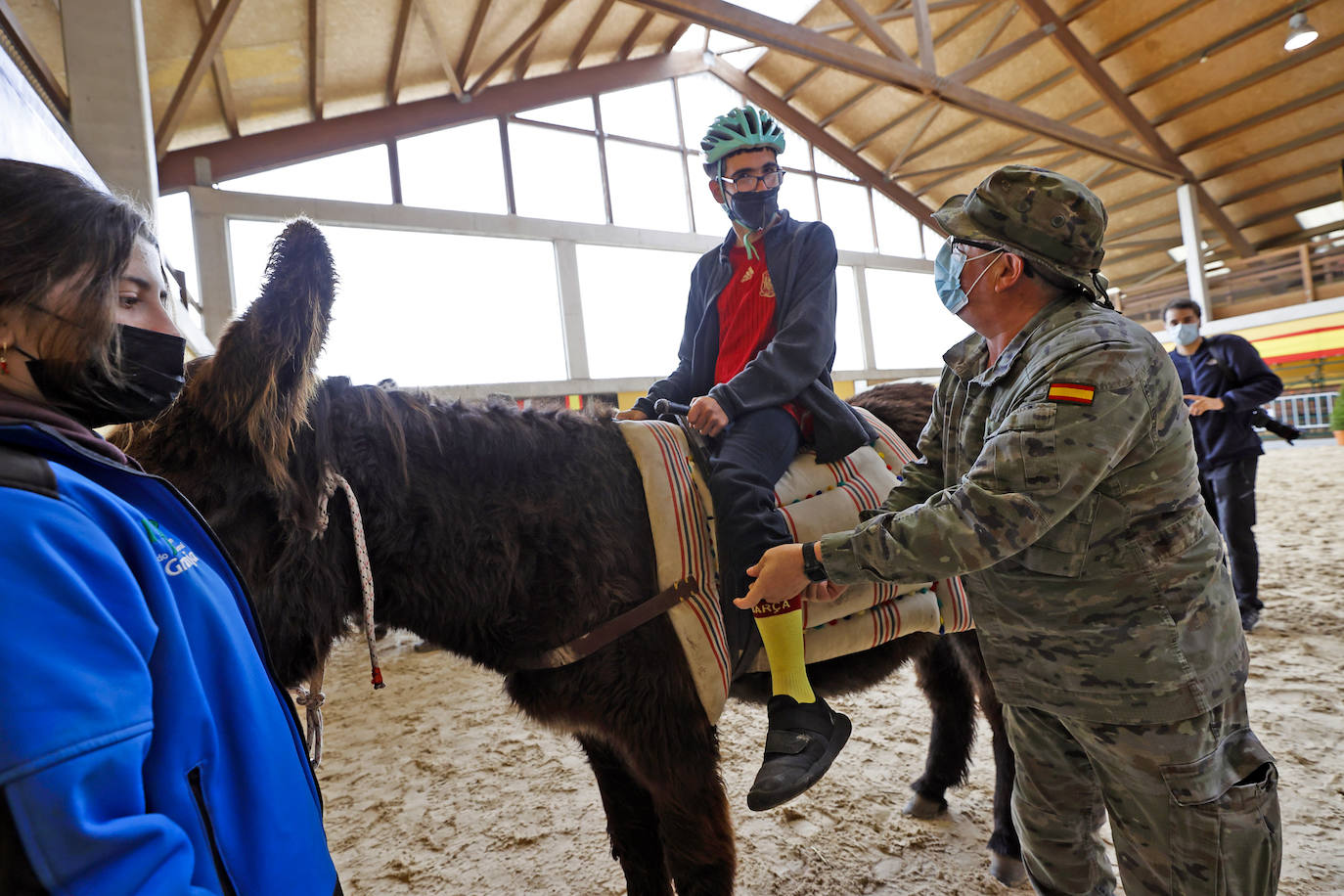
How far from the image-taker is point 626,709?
140cm

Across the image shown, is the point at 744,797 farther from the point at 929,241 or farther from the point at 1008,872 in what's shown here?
the point at 929,241

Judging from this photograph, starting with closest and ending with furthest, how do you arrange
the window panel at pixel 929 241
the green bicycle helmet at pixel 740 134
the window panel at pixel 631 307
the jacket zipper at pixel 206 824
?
the jacket zipper at pixel 206 824 → the green bicycle helmet at pixel 740 134 → the window panel at pixel 631 307 → the window panel at pixel 929 241

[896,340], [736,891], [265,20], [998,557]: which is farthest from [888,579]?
[896,340]

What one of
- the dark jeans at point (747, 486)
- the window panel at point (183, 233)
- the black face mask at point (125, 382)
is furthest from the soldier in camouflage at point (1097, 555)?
the window panel at point (183, 233)

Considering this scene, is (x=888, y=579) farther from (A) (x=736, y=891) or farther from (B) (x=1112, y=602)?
(A) (x=736, y=891)

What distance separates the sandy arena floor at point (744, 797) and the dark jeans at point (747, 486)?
49.9 inches

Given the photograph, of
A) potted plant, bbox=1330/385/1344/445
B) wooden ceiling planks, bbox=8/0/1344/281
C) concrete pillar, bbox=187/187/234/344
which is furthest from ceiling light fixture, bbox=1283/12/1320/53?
concrete pillar, bbox=187/187/234/344

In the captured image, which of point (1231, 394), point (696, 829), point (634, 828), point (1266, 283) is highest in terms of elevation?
point (1266, 283)

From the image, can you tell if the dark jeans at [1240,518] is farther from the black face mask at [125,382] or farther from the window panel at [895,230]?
the window panel at [895,230]

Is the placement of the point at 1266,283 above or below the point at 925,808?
above

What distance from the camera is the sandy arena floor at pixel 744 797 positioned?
6.93 feet

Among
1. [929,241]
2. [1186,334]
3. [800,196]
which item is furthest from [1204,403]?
[929,241]

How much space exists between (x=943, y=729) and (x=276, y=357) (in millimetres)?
2454

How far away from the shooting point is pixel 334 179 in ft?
29.1
